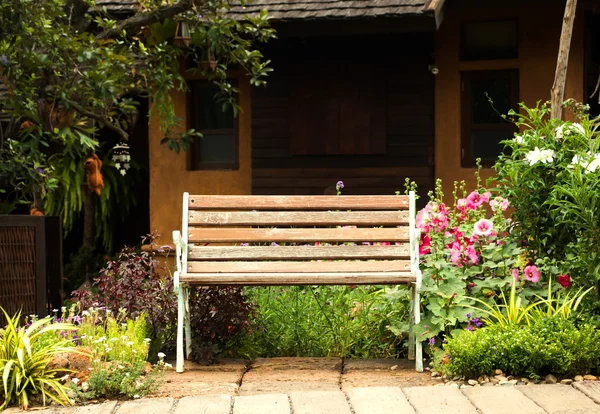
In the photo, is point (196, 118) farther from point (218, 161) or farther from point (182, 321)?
point (182, 321)

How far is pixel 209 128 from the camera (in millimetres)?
11844

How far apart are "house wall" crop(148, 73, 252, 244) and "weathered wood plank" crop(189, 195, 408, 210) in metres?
5.33

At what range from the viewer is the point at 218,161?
465 inches

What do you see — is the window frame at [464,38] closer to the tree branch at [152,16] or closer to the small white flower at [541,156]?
the tree branch at [152,16]

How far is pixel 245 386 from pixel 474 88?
6687 mm

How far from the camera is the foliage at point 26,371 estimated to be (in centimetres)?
474

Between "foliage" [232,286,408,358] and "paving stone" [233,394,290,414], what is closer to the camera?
"paving stone" [233,394,290,414]

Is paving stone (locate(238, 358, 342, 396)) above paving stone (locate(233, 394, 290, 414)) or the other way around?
the other way around

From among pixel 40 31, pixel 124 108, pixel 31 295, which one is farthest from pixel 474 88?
pixel 31 295

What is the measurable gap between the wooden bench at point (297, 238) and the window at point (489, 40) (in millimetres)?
5129

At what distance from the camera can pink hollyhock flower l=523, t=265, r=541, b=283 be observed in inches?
222

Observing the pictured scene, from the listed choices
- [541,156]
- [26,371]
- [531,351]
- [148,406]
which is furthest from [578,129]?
[26,371]

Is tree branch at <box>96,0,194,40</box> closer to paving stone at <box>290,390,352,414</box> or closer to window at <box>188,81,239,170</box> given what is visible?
window at <box>188,81,239,170</box>

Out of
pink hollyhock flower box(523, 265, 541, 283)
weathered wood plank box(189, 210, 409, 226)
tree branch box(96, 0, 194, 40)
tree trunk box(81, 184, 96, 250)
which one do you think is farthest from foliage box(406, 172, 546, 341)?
tree trunk box(81, 184, 96, 250)
